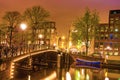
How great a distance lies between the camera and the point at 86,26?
5497 cm

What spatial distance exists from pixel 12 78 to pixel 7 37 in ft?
83.9

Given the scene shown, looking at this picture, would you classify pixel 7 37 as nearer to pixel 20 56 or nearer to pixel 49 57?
pixel 49 57

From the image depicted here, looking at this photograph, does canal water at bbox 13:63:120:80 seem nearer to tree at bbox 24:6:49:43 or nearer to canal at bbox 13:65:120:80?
canal at bbox 13:65:120:80

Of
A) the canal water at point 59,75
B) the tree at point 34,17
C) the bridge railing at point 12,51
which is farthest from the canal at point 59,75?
the tree at point 34,17

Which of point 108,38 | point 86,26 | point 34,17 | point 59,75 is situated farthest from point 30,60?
point 108,38

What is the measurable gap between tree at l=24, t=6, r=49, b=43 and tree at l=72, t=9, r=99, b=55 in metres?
9.41

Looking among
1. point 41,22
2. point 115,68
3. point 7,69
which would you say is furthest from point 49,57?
point 7,69

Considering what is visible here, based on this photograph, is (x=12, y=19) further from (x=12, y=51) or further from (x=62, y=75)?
(x=12, y=51)

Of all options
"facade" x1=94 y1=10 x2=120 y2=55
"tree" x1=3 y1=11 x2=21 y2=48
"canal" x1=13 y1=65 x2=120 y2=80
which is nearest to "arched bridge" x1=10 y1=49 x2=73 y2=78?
"canal" x1=13 y1=65 x2=120 y2=80

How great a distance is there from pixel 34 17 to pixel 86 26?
12.5m

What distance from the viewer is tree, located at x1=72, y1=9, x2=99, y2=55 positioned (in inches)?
2151

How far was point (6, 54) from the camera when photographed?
2516 cm

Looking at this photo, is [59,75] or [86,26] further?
[86,26]

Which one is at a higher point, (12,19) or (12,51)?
(12,19)
